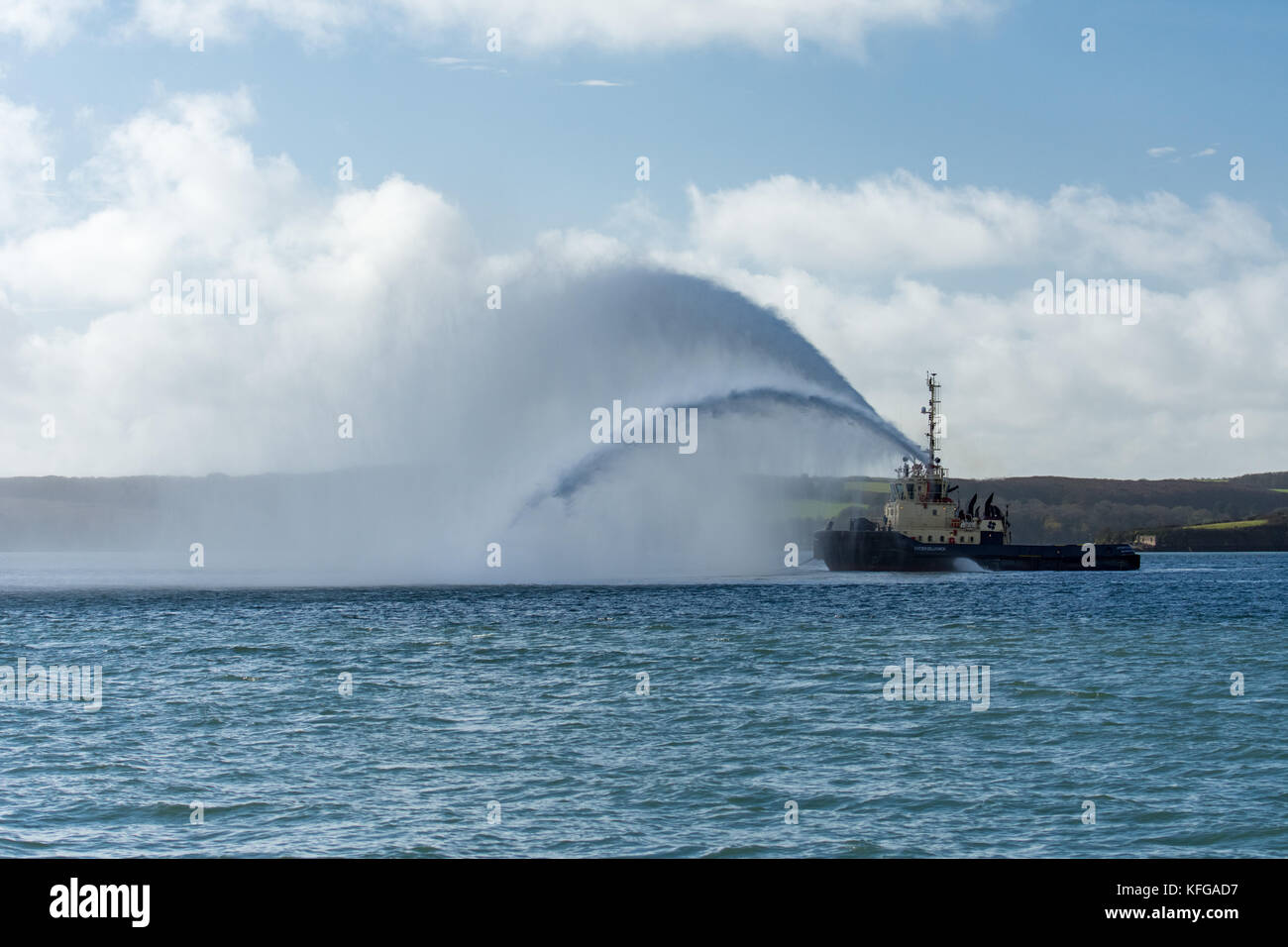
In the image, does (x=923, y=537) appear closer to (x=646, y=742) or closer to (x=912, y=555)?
(x=912, y=555)

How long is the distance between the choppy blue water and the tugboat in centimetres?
4125

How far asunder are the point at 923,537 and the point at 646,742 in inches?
2890

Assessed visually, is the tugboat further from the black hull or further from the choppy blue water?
the choppy blue water

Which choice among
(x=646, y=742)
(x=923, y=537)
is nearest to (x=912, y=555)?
(x=923, y=537)

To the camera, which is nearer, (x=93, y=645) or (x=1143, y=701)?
(x=1143, y=701)

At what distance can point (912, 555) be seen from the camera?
9194 cm

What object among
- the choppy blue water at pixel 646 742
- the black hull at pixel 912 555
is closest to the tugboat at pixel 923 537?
the black hull at pixel 912 555

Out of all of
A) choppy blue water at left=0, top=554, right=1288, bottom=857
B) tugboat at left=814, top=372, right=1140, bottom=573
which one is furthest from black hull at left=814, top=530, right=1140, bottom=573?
choppy blue water at left=0, top=554, right=1288, bottom=857

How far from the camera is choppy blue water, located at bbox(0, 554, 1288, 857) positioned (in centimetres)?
1727

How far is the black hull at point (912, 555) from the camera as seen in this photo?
302 feet

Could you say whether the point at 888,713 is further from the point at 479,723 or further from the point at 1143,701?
the point at 479,723
